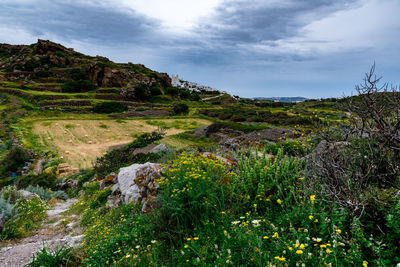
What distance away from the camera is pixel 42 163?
52.9ft

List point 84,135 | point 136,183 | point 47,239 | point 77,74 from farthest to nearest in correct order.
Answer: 1. point 77,74
2. point 84,135
3. point 136,183
4. point 47,239

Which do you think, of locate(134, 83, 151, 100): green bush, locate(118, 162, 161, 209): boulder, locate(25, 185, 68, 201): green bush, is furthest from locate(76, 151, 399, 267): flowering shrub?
locate(134, 83, 151, 100): green bush

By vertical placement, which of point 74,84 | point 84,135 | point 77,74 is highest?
point 77,74

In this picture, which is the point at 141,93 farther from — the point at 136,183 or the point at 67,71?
the point at 136,183

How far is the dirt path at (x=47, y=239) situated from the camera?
4.23 metres

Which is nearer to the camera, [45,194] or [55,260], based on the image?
[55,260]

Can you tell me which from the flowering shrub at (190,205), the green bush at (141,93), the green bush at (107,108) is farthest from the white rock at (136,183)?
the green bush at (141,93)

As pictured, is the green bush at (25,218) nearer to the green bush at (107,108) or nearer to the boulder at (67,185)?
the boulder at (67,185)

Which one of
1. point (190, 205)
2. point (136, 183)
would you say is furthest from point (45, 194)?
point (190, 205)

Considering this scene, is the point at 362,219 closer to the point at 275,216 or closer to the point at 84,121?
the point at 275,216

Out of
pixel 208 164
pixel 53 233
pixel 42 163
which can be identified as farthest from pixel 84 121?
pixel 208 164

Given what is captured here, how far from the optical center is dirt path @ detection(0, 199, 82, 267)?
4227 mm

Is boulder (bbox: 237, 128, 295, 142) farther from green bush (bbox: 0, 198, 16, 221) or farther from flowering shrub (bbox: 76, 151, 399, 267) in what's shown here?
green bush (bbox: 0, 198, 16, 221)

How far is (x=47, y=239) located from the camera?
549cm
